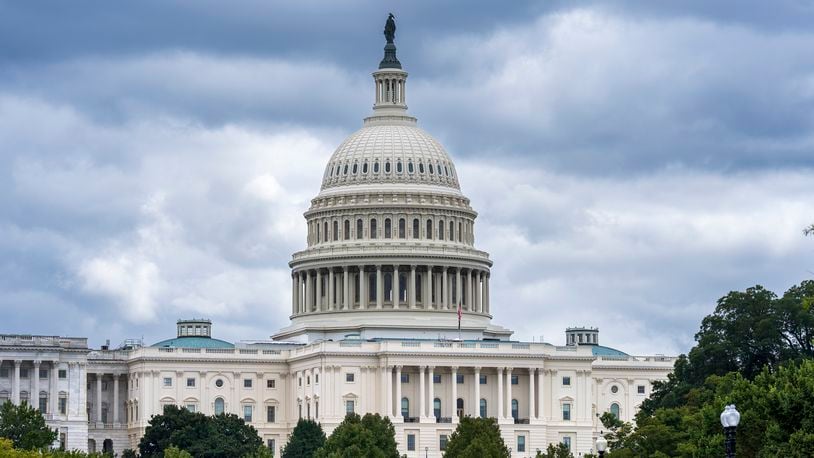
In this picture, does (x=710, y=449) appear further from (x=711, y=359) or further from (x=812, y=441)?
(x=711, y=359)

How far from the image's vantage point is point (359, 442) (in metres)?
189

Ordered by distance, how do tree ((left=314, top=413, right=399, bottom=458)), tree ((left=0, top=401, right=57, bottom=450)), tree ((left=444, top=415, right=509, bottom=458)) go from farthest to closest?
1. tree ((left=0, top=401, right=57, bottom=450))
2. tree ((left=314, top=413, right=399, bottom=458))
3. tree ((left=444, top=415, right=509, bottom=458))

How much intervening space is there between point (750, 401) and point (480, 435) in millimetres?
56564

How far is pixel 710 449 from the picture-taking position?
123000mm

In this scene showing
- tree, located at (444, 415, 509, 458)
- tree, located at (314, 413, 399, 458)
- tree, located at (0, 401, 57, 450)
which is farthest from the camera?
tree, located at (0, 401, 57, 450)

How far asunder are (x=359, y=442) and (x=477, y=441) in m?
18.6

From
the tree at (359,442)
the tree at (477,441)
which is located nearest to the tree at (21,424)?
the tree at (359,442)

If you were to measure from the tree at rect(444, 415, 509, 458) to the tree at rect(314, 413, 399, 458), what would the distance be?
6.72 meters

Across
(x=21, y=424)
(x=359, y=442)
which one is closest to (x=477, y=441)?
(x=359, y=442)

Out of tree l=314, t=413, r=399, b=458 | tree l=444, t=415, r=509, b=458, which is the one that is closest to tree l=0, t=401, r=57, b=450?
tree l=314, t=413, r=399, b=458

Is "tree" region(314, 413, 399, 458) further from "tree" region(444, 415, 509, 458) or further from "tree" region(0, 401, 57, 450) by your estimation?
"tree" region(0, 401, 57, 450)

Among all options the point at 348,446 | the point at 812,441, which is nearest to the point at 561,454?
the point at 348,446

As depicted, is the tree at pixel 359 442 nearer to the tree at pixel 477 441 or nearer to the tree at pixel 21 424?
the tree at pixel 477 441

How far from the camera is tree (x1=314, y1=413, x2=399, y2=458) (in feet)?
607
